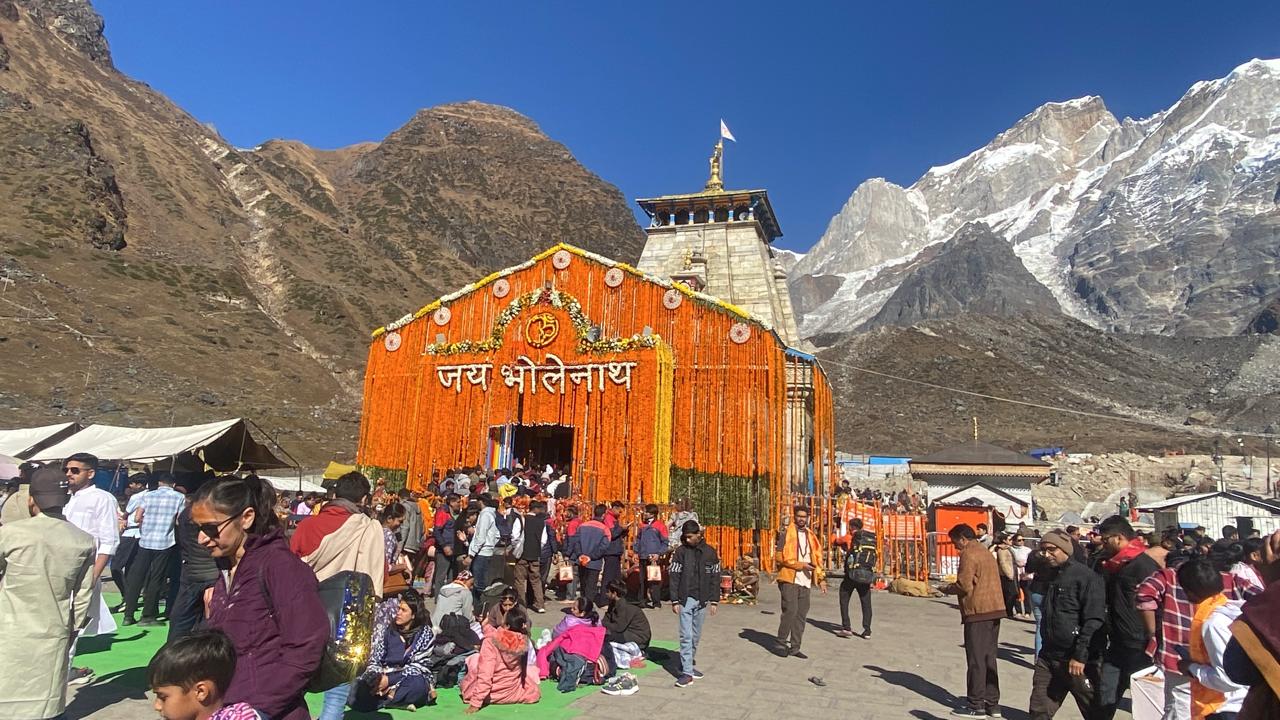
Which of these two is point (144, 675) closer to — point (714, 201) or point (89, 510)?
point (89, 510)

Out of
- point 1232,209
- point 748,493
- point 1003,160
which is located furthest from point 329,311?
point 1003,160

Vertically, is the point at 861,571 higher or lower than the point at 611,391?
lower

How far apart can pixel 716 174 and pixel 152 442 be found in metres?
20.0

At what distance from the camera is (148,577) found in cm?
855

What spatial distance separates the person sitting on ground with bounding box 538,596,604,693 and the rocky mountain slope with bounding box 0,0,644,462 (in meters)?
33.1

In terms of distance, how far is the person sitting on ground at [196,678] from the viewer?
2.52 metres

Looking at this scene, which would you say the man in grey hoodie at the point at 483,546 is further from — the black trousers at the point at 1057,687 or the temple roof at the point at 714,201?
the temple roof at the point at 714,201

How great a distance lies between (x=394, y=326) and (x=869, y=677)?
52.0ft

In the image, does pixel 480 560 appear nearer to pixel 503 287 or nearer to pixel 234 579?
pixel 234 579

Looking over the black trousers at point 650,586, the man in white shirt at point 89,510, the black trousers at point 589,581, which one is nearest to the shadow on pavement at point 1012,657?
the black trousers at point 650,586

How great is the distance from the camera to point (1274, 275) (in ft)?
355

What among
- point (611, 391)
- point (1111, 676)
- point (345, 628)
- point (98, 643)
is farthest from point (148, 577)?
point (611, 391)

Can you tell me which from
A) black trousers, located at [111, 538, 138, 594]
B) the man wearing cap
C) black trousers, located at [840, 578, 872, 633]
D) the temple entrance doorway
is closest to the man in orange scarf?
the man wearing cap

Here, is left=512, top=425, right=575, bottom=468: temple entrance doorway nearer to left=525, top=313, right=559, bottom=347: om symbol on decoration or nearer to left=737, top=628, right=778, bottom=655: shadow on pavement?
left=525, top=313, right=559, bottom=347: om symbol on decoration
